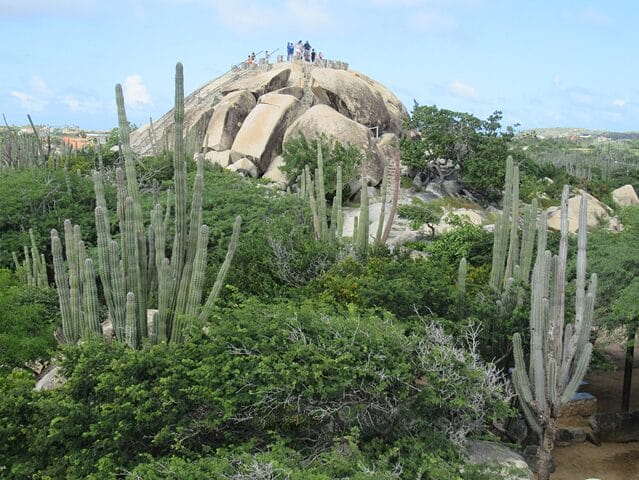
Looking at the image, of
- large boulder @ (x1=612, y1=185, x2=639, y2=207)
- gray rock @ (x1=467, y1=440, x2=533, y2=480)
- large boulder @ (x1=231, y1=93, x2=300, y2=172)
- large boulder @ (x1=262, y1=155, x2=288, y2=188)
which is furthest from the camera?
large boulder @ (x1=612, y1=185, x2=639, y2=207)

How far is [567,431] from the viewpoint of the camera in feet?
34.9

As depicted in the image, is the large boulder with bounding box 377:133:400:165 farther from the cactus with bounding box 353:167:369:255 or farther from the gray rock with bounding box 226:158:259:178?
the cactus with bounding box 353:167:369:255

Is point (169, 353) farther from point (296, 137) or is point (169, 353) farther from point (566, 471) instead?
point (296, 137)

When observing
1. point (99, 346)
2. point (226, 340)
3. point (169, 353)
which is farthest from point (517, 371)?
point (99, 346)

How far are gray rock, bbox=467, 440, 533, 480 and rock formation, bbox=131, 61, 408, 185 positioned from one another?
64.6ft

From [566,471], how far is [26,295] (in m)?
9.52

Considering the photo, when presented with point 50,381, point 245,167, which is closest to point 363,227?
point 50,381

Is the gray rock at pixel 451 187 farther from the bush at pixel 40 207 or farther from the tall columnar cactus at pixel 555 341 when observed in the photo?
the tall columnar cactus at pixel 555 341

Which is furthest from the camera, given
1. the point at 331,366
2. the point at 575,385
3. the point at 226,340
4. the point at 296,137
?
the point at 296,137

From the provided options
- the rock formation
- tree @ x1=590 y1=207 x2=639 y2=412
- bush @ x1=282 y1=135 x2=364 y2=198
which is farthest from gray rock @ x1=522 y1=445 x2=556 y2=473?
the rock formation

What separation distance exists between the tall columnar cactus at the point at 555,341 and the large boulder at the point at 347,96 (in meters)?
25.7

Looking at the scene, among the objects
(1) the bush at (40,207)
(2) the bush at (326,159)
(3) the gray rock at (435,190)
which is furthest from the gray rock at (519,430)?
(3) the gray rock at (435,190)

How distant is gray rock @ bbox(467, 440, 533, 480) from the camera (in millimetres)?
7277

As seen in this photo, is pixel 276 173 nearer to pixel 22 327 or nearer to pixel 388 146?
pixel 388 146
